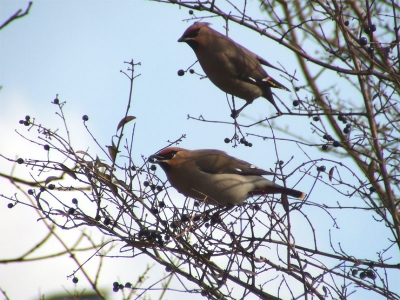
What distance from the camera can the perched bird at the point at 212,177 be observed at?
5.10m

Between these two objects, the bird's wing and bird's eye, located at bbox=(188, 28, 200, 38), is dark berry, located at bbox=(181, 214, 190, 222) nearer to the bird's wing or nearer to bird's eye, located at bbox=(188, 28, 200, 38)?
the bird's wing

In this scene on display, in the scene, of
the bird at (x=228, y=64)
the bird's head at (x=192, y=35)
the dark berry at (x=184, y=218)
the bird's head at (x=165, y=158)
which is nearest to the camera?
the dark berry at (x=184, y=218)

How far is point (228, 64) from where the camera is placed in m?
5.45

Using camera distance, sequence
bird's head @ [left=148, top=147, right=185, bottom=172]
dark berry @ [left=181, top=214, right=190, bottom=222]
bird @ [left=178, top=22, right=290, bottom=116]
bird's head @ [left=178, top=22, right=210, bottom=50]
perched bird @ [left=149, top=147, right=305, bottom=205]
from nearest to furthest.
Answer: dark berry @ [left=181, top=214, right=190, bottom=222] < perched bird @ [left=149, top=147, right=305, bottom=205] < bird's head @ [left=148, top=147, right=185, bottom=172] < bird @ [left=178, top=22, right=290, bottom=116] < bird's head @ [left=178, top=22, right=210, bottom=50]

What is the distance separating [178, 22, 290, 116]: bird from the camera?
5.39 metres

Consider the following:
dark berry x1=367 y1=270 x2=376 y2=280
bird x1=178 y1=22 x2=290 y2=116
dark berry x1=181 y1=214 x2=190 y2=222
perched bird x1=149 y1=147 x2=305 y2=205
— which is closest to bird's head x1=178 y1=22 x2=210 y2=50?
bird x1=178 y1=22 x2=290 y2=116

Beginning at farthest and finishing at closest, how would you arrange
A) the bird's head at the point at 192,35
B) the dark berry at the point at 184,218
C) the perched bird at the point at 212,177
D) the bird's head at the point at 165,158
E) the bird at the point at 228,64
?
the bird's head at the point at 192,35 → the bird at the point at 228,64 → the bird's head at the point at 165,158 → the perched bird at the point at 212,177 → the dark berry at the point at 184,218

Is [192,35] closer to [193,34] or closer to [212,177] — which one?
[193,34]

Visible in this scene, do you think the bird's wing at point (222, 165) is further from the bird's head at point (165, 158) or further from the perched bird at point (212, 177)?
the bird's head at point (165, 158)

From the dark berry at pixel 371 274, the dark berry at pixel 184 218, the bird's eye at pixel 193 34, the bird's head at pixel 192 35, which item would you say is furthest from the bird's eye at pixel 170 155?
the dark berry at pixel 371 274

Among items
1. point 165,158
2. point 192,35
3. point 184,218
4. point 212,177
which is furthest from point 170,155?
point 184,218

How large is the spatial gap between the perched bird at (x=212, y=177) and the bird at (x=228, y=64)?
1.76ft

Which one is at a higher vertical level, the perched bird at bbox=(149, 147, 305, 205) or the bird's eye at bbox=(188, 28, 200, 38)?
the bird's eye at bbox=(188, 28, 200, 38)

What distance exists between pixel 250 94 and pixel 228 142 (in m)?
0.81
